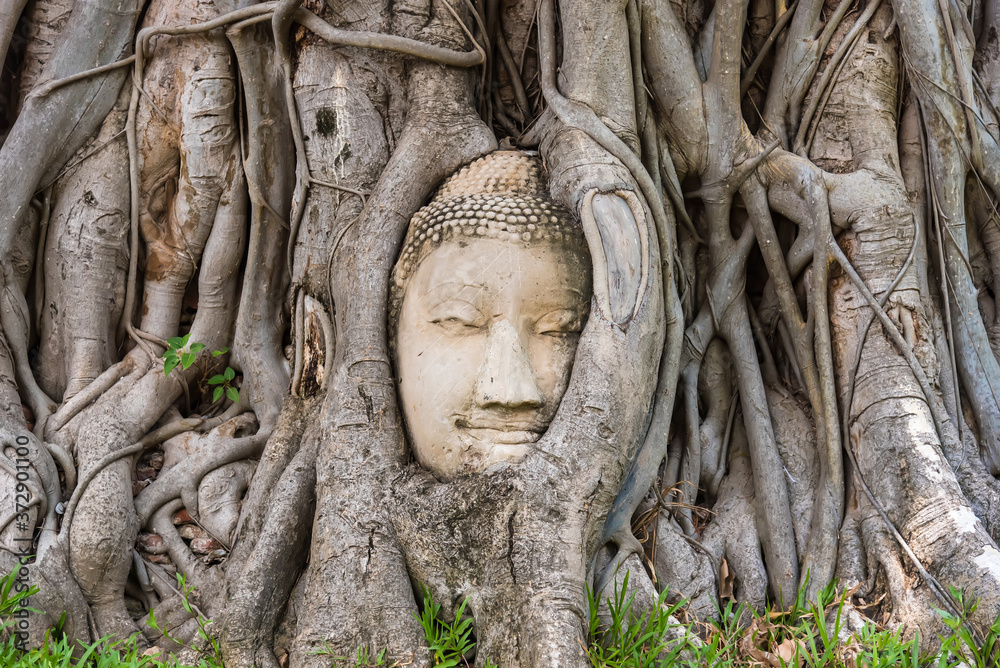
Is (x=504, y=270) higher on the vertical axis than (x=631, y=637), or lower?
higher

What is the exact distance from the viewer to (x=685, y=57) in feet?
10.2

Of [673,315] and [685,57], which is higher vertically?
[685,57]

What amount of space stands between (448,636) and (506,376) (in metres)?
0.73

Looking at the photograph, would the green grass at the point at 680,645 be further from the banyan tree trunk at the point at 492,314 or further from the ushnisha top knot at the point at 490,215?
the ushnisha top knot at the point at 490,215

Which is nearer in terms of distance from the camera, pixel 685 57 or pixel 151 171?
pixel 685 57

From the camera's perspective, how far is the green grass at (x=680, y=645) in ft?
7.24

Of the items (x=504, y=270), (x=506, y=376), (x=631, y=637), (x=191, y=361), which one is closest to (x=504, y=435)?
(x=506, y=376)

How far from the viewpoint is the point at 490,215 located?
262 cm

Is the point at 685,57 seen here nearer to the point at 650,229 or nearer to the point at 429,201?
the point at 650,229

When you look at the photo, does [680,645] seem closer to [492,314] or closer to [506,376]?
[506,376]

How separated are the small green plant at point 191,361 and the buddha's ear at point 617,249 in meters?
1.50

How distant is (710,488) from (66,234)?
2627 mm

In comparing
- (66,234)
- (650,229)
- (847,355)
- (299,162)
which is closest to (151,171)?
(66,234)

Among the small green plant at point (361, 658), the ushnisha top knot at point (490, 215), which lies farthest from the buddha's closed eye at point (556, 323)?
the small green plant at point (361, 658)
